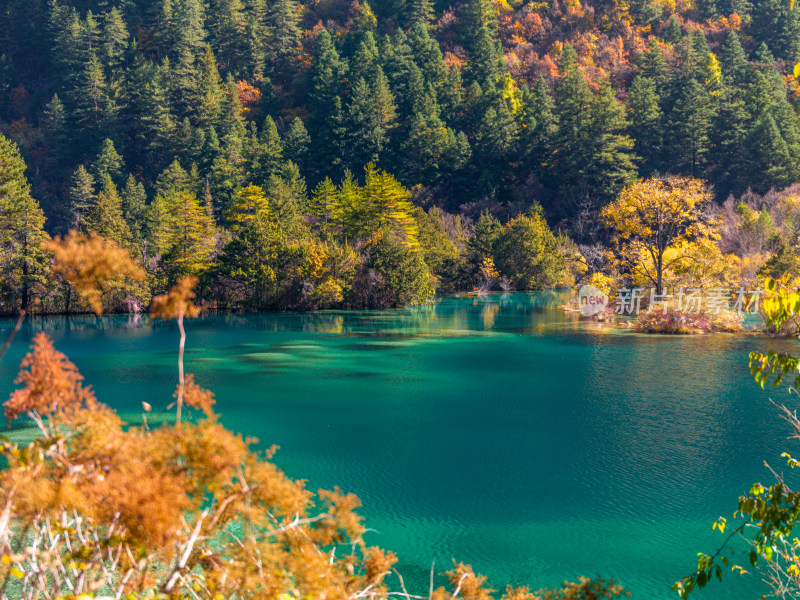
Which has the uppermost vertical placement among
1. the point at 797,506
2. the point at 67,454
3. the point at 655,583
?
the point at 67,454

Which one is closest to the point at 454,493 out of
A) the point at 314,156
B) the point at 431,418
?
the point at 431,418

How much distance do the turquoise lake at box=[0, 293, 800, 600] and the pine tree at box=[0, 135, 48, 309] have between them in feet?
43.2

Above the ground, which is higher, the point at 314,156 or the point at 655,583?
the point at 314,156

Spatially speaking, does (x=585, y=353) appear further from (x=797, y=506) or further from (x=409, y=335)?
(x=797, y=506)

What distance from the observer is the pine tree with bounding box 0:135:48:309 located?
1740 inches

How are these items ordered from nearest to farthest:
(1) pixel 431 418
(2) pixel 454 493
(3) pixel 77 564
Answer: (3) pixel 77 564
(2) pixel 454 493
(1) pixel 431 418

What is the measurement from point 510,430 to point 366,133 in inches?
2897

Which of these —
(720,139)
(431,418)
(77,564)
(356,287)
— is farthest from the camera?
(720,139)

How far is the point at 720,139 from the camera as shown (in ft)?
235

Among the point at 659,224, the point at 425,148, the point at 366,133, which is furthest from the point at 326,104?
the point at 659,224

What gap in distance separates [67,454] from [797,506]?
13.1 ft

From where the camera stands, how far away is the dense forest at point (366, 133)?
49438 mm

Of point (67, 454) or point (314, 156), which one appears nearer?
point (67, 454)

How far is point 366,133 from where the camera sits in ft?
281
